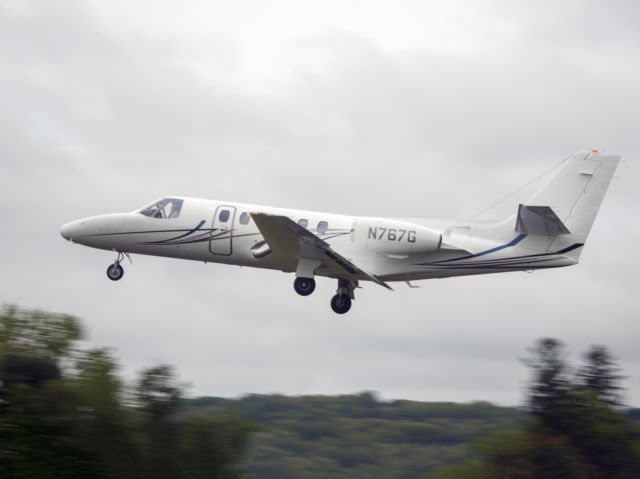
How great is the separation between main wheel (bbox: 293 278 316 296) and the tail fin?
7592 mm

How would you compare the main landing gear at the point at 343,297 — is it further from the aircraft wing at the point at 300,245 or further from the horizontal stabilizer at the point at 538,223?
the horizontal stabilizer at the point at 538,223

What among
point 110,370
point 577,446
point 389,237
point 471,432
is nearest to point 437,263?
point 389,237

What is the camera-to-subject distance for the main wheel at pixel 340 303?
38.6 metres

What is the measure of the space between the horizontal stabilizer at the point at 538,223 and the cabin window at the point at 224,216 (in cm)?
978

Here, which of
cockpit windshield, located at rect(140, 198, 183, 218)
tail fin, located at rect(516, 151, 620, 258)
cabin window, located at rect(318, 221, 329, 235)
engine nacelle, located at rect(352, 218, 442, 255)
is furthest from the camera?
cockpit windshield, located at rect(140, 198, 183, 218)

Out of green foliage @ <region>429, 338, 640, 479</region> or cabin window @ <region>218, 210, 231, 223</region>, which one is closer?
cabin window @ <region>218, 210, 231, 223</region>

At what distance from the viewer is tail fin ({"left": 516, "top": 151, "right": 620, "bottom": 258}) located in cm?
3678

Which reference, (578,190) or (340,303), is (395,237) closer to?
(340,303)

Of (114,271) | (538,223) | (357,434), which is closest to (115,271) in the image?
(114,271)

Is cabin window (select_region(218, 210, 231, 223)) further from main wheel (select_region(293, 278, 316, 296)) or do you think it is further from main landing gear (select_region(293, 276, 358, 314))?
main landing gear (select_region(293, 276, 358, 314))

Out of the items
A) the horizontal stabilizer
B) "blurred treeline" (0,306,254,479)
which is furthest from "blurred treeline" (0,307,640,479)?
the horizontal stabilizer

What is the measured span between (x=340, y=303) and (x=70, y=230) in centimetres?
1027

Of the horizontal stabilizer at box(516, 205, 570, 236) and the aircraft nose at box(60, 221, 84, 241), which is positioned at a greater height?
the horizontal stabilizer at box(516, 205, 570, 236)

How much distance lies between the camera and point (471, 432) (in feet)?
318
